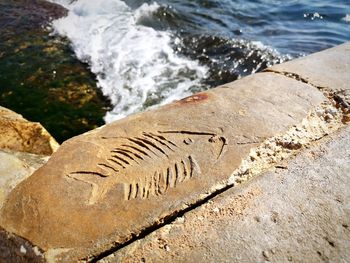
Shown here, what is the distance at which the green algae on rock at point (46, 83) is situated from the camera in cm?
402

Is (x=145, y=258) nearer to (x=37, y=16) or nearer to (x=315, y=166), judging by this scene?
(x=315, y=166)

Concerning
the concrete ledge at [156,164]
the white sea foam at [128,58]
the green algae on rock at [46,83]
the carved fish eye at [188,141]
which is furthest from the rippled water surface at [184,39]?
the carved fish eye at [188,141]

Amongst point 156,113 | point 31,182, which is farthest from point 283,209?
point 31,182

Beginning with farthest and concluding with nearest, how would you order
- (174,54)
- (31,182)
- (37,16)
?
(37,16)
(174,54)
(31,182)

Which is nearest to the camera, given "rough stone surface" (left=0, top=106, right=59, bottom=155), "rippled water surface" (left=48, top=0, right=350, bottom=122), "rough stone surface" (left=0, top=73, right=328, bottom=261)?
"rough stone surface" (left=0, top=73, right=328, bottom=261)

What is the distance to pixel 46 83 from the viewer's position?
14.8ft

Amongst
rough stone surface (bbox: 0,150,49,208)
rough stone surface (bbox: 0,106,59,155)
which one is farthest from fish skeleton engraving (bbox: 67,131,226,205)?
rough stone surface (bbox: 0,106,59,155)

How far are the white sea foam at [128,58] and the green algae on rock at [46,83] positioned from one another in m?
0.19

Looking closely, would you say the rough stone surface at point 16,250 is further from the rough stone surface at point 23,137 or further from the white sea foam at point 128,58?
the white sea foam at point 128,58

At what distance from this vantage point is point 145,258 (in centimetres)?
122

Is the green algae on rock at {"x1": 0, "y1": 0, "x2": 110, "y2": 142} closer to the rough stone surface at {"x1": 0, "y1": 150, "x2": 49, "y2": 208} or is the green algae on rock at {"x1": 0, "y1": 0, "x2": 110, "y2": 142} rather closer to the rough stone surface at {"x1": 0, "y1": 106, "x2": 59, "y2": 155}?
the rough stone surface at {"x1": 0, "y1": 106, "x2": 59, "y2": 155}

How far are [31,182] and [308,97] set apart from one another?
1.44 meters

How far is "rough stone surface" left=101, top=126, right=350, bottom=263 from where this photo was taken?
1210 millimetres

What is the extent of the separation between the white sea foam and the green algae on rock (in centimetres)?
19
